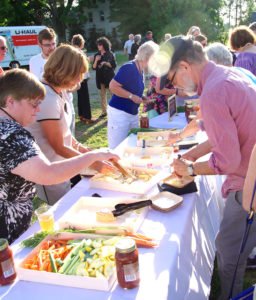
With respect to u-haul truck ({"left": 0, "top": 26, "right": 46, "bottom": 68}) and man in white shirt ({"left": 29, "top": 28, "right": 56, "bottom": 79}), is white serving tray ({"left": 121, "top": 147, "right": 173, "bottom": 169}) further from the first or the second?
u-haul truck ({"left": 0, "top": 26, "right": 46, "bottom": 68})

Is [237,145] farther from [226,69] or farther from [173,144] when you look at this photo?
[173,144]

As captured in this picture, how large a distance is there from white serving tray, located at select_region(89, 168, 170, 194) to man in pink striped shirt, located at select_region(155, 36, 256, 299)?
0.22 meters

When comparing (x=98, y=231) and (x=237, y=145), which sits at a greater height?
(x=237, y=145)

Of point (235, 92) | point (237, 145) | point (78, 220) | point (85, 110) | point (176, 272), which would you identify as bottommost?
point (85, 110)

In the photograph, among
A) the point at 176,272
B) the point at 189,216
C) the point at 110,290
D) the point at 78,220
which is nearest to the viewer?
the point at 110,290

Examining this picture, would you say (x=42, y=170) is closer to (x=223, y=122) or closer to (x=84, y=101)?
(x=223, y=122)

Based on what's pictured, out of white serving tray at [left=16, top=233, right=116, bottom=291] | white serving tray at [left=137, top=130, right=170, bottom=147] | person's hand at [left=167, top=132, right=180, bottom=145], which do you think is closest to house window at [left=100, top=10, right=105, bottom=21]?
white serving tray at [left=137, top=130, right=170, bottom=147]

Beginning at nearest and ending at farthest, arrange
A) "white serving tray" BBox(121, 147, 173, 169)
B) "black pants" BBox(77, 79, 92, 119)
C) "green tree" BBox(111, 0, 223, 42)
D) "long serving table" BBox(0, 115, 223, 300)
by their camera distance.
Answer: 1. "long serving table" BBox(0, 115, 223, 300)
2. "white serving tray" BBox(121, 147, 173, 169)
3. "black pants" BBox(77, 79, 92, 119)
4. "green tree" BBox(111, 0, 223, 42)

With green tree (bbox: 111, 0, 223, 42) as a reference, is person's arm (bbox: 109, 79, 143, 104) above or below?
below

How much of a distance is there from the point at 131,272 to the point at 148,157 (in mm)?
1439

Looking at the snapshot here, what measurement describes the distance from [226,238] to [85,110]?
5356 mm

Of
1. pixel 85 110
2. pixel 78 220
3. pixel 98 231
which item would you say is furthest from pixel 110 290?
pixel 85 110

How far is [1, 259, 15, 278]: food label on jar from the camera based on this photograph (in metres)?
1.35

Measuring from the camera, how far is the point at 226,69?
1.71 meters
